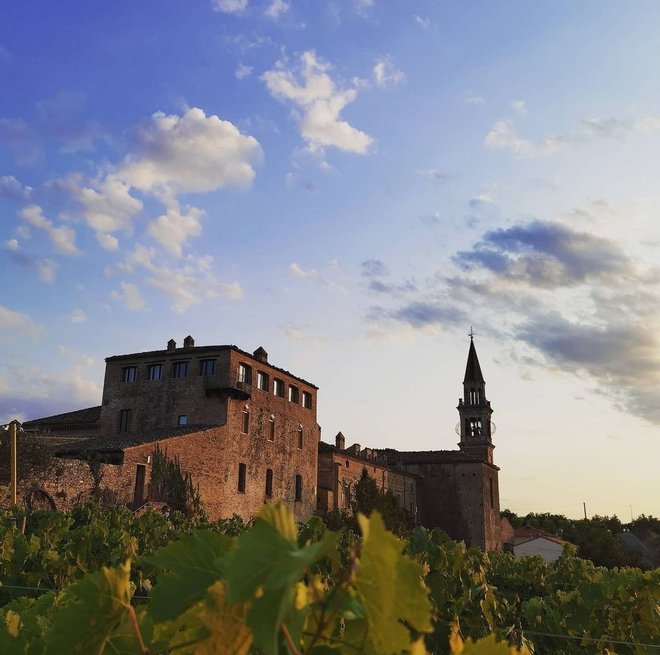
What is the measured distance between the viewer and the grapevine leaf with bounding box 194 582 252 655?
0.77 m

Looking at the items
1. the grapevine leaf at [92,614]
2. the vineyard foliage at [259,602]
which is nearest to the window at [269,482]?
the vineyard foliage at [259,602]

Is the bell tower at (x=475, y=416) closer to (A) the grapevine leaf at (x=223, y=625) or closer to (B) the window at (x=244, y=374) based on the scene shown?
(B) the window at (x=244, y=374)

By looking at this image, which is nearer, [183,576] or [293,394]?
[183,576]

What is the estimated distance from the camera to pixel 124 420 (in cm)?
3475

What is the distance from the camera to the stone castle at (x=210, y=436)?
27.3 m

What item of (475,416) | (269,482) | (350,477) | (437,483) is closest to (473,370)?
(475,416)

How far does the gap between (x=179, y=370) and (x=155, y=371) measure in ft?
4.60

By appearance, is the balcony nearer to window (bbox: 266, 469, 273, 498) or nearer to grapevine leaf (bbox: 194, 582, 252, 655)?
window (bbox: 266, 469, 273, 498)

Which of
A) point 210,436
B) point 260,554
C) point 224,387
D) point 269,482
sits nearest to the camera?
point 260,554

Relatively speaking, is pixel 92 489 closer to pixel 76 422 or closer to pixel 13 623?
pixel 76 422

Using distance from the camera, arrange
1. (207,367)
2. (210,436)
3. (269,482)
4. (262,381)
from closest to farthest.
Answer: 1. (210,436)
2. (207,367)
3. (269,482)
4. (262,381)

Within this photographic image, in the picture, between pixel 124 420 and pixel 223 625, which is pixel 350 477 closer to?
pixel 124 420

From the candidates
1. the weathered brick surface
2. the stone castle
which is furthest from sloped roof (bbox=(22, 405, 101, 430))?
the weathered brick surface

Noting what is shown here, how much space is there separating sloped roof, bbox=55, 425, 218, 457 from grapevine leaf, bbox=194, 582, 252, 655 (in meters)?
27.8
